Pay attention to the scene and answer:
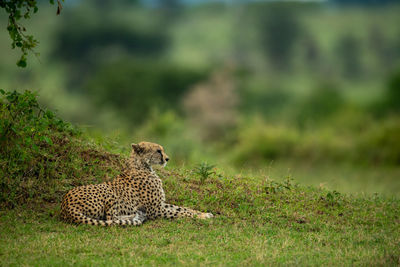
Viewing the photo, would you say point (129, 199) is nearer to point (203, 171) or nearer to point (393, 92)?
point (203, 171)

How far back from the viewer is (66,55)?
45.8 meters

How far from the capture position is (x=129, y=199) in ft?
22.4

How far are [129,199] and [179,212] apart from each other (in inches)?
28.0

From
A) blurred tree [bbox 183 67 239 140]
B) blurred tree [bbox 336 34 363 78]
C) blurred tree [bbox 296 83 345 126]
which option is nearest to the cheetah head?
blurred tree [bbox 183 67 239 140]

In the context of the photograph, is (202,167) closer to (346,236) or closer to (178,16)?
(346,236)

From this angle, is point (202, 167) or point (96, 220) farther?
point (202, 167)

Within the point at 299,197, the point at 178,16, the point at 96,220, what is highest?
the point at 178,16

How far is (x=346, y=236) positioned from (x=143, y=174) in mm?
2804

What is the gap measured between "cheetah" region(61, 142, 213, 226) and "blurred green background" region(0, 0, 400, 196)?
10.6m

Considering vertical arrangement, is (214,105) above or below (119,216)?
above

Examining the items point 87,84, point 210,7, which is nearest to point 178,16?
point 210,7

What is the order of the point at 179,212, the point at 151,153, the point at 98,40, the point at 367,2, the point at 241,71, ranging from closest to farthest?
the point at 179,212, the point at 151,153, the point at 241,71, the point at 98,40, the point at 367,2

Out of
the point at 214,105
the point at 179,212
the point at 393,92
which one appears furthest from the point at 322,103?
the point at 179,212

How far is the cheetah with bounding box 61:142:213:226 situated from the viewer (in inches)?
255
